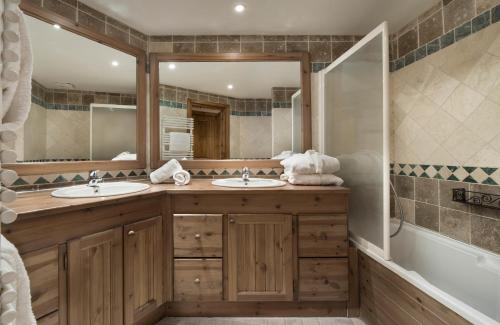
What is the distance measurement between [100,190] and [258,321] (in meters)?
1.34

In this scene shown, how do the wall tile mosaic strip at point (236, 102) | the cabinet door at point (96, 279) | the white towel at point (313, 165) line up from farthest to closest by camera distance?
the wall tile mosaic strip at point (236, 102) < the white towel at point (313, 165) < the cabinet door at point (96, 279)

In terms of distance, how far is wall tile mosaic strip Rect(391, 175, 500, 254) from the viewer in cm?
150

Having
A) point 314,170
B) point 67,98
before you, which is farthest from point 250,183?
point 67,98

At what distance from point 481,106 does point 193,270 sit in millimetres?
2046

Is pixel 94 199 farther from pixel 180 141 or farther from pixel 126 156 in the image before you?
pixel 180 141

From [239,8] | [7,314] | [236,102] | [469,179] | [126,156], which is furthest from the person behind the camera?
[236,102]

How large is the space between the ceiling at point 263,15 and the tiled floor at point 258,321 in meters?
2.18

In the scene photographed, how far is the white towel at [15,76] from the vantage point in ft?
1.70

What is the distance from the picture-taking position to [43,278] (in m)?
1.04

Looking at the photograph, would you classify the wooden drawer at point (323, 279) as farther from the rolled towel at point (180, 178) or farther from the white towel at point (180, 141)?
the white towel at point (180, 141)

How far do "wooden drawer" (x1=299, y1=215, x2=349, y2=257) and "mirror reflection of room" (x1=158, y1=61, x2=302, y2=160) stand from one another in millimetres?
729

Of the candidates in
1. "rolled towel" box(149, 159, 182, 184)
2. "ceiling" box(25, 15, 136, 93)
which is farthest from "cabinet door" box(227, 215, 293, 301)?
"ceiling" box(25, 15, 136, 93)

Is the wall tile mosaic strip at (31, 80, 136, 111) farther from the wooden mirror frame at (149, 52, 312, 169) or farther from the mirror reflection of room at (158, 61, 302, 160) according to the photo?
the mirror reflection of room at (158, 61, 302, 160)

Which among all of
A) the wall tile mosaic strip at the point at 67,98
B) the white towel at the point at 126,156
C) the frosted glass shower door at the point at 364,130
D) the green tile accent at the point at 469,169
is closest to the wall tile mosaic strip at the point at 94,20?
the wall tile mosaic strip at the point at 67,98
